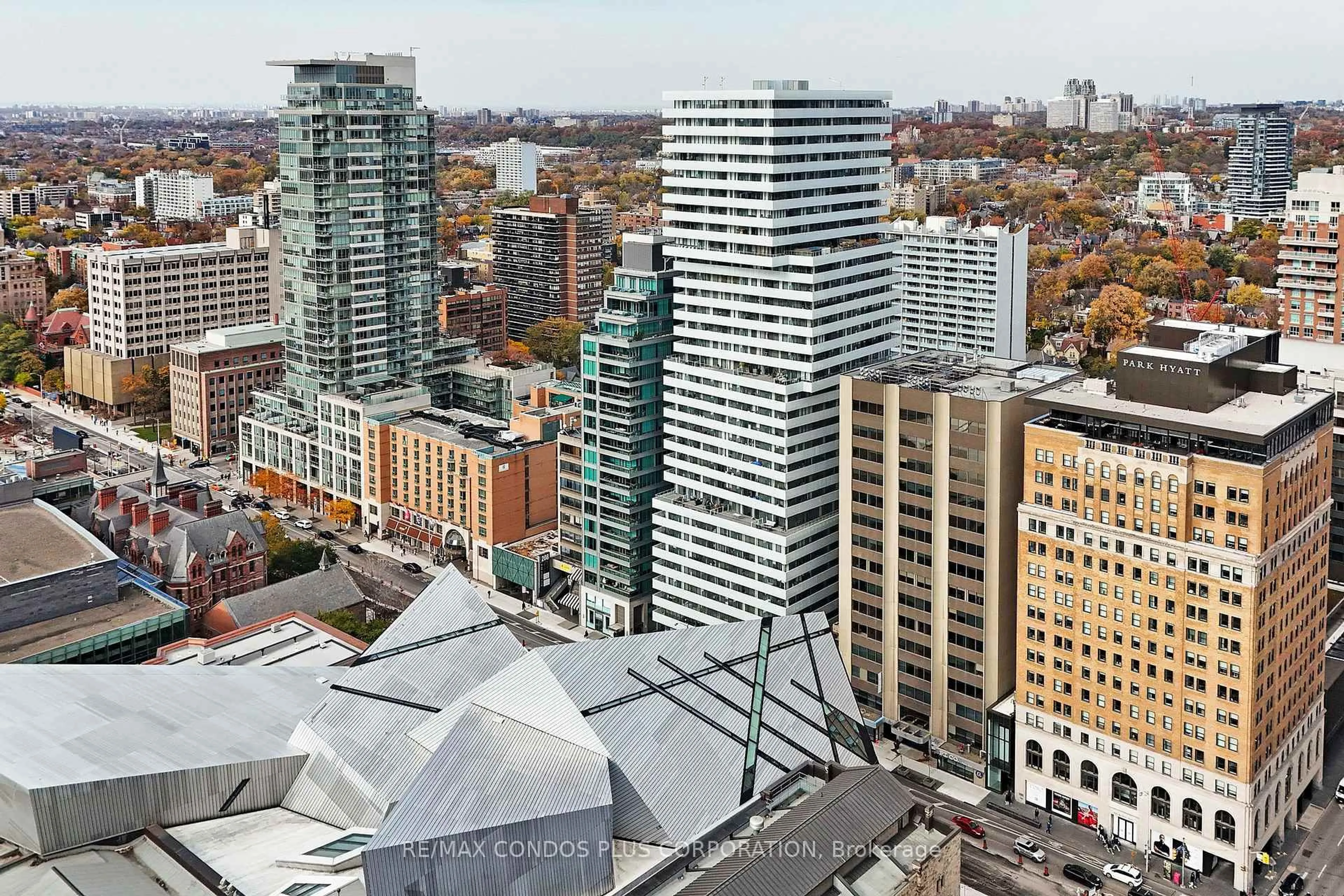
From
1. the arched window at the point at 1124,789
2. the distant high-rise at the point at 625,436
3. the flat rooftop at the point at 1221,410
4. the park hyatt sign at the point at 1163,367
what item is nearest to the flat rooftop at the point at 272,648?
the distant high-rise at the point at 625,436

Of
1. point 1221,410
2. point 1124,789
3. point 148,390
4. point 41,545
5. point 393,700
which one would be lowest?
point 1124,789

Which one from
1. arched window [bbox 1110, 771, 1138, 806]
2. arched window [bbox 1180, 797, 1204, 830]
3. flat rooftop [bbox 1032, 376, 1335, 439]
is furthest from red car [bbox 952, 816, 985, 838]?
flat rooftop [bbox 1032, 376, 1335, 439]

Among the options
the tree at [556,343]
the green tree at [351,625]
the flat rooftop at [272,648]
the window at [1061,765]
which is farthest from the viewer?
the tree at [556,343]

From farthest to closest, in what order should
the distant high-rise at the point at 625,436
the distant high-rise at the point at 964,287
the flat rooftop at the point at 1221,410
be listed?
1. the distant high-rise at the point at 964,287
2. the distant high-rise at the point at 625,436
3. the flat rooftop at the point at 1221,410

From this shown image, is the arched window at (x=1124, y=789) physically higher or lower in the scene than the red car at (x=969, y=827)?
higher

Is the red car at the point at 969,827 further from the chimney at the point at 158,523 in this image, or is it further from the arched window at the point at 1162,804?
the chimney at the point at 158,523

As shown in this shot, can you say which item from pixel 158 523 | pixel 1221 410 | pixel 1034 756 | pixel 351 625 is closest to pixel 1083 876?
pixel 1034 756

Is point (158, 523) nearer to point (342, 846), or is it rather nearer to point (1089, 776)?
point (342, 846)
